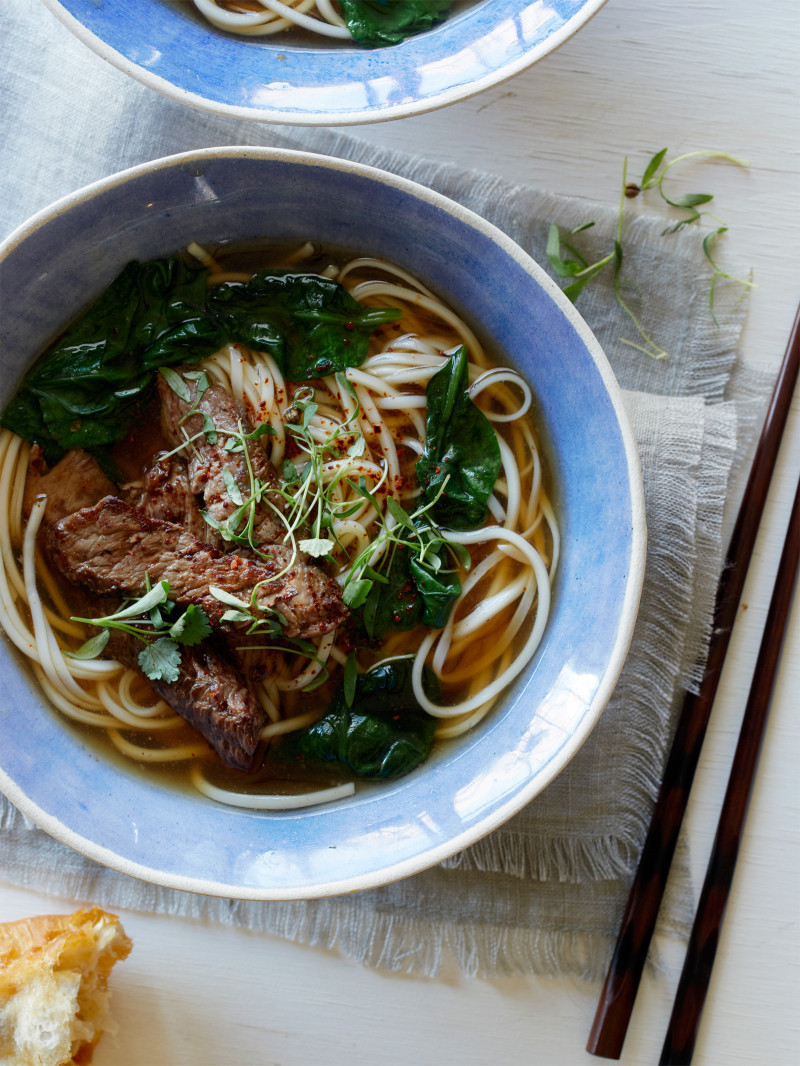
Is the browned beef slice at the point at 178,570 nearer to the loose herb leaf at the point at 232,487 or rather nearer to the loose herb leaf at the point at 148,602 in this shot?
the loose herb leaf at the point at 148,602

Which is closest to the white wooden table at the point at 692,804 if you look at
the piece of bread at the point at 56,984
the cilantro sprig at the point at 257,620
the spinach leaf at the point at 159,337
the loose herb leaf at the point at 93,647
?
the piece of bread at the point at 56,984

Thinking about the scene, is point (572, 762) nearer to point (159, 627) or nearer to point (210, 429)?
point (159, 627)

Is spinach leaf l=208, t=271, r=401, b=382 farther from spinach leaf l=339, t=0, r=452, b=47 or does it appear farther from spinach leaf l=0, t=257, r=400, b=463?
spinach leaf l=339, t=0, r=452, b=47

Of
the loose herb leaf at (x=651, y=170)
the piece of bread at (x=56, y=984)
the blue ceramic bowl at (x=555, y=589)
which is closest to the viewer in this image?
the blue ceramic bowl at (x=555, y=589)

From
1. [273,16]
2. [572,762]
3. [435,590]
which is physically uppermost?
[273,16]

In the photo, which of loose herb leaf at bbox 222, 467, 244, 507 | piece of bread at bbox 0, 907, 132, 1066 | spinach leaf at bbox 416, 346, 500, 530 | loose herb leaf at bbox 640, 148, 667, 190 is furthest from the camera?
loose herb leaf at bbox 640, 148, 667, 190

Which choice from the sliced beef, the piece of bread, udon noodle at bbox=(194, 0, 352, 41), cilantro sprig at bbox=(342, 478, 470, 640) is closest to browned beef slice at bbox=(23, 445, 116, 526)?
the sliced beef

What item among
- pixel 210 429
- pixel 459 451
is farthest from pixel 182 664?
pixel 459 451
